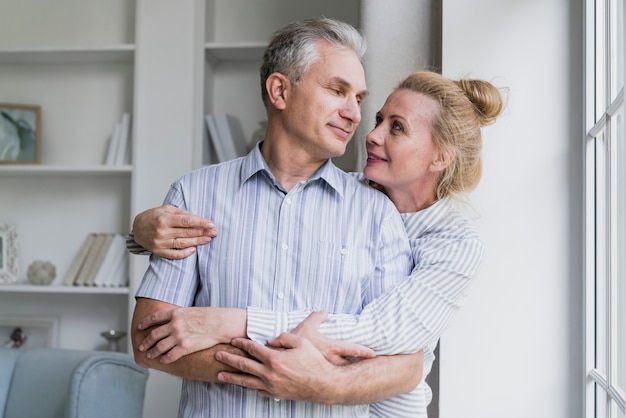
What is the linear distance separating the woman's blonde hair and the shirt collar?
251 mm

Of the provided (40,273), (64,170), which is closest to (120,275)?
(40,273)

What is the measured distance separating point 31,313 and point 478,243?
9.13 ft

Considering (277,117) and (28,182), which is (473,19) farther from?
(28,182)

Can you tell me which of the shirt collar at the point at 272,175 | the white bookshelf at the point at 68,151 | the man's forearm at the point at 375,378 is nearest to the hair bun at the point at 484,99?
the shirt collar at the point at 272,175

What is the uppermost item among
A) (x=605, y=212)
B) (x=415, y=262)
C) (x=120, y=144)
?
(x=120, y=144)

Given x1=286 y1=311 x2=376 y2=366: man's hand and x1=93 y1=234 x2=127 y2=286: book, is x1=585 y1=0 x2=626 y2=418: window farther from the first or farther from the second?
x1=93 y1=234 x2=127 y2=286: book

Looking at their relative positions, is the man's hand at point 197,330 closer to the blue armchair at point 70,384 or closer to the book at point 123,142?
the blue armchair at point 70,384

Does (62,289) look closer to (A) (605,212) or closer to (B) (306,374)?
(B) (306,374)

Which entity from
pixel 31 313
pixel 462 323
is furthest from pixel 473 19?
pixel 31 313

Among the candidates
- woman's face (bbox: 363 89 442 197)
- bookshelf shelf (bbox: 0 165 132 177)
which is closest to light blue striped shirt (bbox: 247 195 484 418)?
woman's face (bbox: 363 89 442 197)

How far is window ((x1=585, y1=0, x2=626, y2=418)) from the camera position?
168 centimetres

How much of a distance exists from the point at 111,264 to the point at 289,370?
89.7 inches

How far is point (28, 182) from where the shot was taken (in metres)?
3.85

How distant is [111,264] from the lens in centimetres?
356
